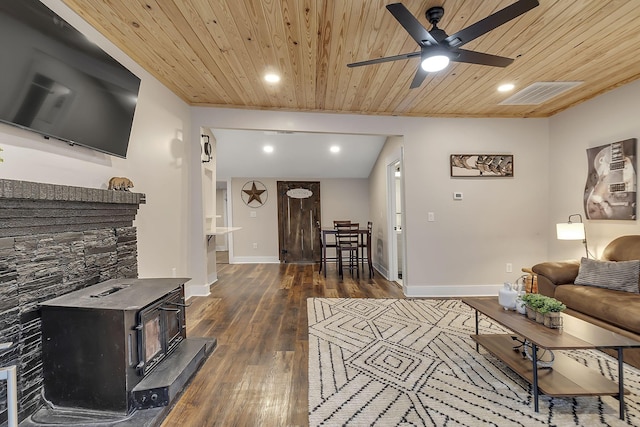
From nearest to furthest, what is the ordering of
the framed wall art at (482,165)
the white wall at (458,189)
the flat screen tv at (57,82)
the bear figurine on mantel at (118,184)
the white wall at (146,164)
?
the flat screen tv at (57,82) → the white wall at (146,164) → the bear figurine on mantel at (118,184) → the white wall at (458,189) → the framed wall art at (482,165)

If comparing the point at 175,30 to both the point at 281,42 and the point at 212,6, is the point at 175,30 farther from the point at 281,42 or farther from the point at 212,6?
the point at 281,42

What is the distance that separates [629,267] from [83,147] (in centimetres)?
443

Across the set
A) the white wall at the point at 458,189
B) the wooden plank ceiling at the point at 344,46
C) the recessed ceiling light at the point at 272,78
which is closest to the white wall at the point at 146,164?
the white wall at the point at 458,189

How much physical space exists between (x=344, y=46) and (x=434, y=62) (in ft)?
2.51

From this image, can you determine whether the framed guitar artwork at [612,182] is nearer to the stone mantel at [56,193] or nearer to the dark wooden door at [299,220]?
the stone mantel at [56,193]

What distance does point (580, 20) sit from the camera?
1.97 meters

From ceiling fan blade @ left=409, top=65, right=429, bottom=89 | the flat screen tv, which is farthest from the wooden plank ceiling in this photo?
the flat screen tv

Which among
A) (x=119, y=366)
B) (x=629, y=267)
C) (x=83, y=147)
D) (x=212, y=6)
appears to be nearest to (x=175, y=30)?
(x=212, y=6)

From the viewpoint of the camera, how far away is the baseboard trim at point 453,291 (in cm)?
390

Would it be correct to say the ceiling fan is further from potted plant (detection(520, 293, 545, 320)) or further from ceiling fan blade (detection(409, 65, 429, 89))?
potted plant (detection(520, 293, 545, 320))

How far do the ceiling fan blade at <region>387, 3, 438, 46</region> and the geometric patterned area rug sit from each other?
2189 millimetres

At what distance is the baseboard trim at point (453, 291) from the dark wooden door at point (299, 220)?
10.5ft

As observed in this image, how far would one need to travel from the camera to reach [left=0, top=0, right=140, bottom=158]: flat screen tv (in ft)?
4.53

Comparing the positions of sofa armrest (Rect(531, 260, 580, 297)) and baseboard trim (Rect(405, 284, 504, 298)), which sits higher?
sofa armrest (Rect(531, 260, 580, 297))
